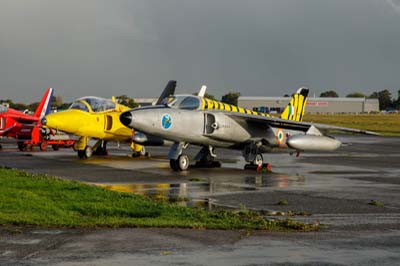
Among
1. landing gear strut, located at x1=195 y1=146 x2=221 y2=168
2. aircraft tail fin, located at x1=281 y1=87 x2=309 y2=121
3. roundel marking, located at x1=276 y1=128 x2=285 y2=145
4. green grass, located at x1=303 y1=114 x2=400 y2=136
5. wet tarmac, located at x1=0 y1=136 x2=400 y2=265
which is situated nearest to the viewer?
wet tarmac, located at x1=0 y1=136 x2=400 y2=265

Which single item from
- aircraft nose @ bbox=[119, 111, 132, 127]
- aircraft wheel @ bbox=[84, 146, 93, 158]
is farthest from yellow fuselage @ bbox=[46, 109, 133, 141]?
aircraft nose @ bbox=[119, 111, 132, 127]

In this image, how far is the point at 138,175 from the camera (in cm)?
2214

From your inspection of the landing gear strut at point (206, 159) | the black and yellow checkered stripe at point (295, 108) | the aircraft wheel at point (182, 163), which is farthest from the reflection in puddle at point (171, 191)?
the black and yellow checkered stripe at point (295, 108)

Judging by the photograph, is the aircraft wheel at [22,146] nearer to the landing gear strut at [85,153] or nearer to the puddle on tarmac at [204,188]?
the landing gear strut at [85,153]

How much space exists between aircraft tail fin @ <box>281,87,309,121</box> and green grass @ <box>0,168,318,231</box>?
16.0 meters

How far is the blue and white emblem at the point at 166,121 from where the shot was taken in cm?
2320

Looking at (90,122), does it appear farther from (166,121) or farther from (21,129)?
(21,129)

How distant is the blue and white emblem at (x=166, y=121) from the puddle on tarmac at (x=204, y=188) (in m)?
2.96

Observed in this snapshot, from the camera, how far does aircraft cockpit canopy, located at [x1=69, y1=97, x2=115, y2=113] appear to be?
1159 inches

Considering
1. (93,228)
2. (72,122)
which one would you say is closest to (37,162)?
(72,122)

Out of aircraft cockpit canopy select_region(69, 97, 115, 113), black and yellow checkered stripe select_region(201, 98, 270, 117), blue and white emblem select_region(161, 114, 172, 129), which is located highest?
aircraft cockpit canopy select_region(69, 97, 115, 113)

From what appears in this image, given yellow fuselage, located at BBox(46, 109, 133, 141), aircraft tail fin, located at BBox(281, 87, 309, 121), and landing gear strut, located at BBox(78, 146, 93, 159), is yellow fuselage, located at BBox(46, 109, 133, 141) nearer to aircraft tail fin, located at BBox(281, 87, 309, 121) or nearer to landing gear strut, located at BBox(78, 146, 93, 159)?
landing gear strut, located at BBox(78, 146, 93, 159)

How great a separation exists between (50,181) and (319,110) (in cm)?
15961

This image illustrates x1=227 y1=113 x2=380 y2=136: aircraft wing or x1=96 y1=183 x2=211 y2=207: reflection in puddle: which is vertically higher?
x1=227 y1=113 x2=380 y2=136: aircraft wing
